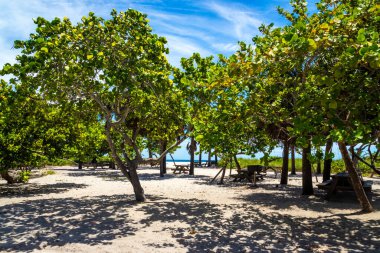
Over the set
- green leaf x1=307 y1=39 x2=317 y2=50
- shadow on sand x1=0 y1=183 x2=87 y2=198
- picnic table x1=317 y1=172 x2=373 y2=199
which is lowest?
shadow on sand x1=0 y1=183 x2=87 y2=198

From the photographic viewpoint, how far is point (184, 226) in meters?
8.94

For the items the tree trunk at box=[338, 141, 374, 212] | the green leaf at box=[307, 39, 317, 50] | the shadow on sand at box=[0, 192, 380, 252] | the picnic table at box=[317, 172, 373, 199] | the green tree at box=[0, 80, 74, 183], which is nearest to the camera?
the green leaf at box=[307, 39, 317, 50]

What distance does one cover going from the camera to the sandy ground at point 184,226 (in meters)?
7.11

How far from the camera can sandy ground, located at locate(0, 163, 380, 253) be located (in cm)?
711

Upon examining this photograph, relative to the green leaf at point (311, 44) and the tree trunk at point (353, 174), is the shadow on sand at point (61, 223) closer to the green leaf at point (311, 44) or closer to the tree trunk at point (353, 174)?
the green leaf at point (311, 44)

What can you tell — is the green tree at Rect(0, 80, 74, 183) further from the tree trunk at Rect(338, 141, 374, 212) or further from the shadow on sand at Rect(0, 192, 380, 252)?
the tree trunk at Rect(338, 141, 374, 212)

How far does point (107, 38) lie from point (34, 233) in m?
5.89

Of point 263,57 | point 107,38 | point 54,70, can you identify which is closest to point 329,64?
point 263,57

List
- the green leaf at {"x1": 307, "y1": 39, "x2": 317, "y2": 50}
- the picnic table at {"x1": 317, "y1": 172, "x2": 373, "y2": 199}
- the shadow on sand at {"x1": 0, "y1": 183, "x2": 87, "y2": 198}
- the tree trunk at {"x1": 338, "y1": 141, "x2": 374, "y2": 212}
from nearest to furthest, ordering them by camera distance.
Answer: the green leaf at {"x1": 307, "y1": 39, "x2": 317, "y2": 50}
the tree trunk at {"x1": 338, "y1": 141, "x2": 374, "y2": 212}
the picnic table at {"x1": 317, "y1": 172, "x2": 373, "y2": 199}
the shadow on sand at {"x1": 0, "y1": 183, "x2": 87, "y2": 198}

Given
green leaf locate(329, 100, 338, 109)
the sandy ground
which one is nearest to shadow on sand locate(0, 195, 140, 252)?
the sandy ground

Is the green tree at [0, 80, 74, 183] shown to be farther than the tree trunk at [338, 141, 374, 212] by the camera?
Yes

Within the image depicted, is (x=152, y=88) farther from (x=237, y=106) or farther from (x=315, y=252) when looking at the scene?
(x=315, y=252)

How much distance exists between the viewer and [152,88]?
424 inches

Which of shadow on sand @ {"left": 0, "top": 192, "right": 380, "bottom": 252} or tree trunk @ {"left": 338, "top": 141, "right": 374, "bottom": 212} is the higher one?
tree trunk @ {"left": 338, "top": 141, "right": 374, "bottom": 212}
